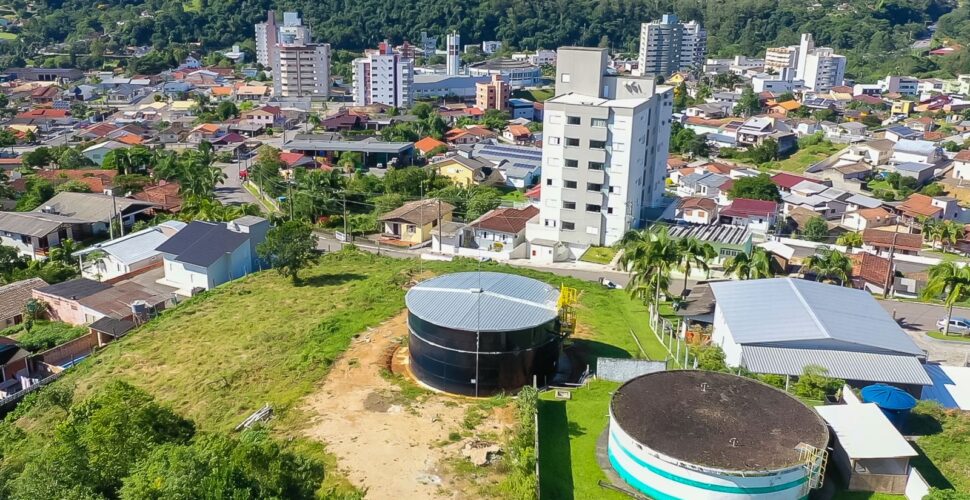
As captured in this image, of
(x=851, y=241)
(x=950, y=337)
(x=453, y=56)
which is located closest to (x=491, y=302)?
(x=950, y=337)

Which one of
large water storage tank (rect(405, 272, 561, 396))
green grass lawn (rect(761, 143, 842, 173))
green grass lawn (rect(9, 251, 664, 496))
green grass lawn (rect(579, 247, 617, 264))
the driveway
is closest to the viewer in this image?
large water storage tank (rect(405, 272, 561, 396))

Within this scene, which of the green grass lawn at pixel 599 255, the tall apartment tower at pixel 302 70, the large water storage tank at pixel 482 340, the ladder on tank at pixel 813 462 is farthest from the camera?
the tall apartment tower at pixel 302 70

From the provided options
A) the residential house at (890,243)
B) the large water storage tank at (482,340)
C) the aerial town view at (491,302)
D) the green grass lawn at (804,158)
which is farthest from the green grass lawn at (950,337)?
the green grass lawn at (804,158)

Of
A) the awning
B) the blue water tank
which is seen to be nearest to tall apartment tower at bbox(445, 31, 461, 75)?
the awning

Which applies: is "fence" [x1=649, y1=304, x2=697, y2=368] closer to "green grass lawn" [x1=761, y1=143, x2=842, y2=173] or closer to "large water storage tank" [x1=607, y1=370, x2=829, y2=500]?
"large water storage tank" [x1=607, y1=370, x2=829, y2=500]

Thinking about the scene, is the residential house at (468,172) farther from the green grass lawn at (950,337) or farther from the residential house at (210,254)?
the green grass lawn at (950,337)
